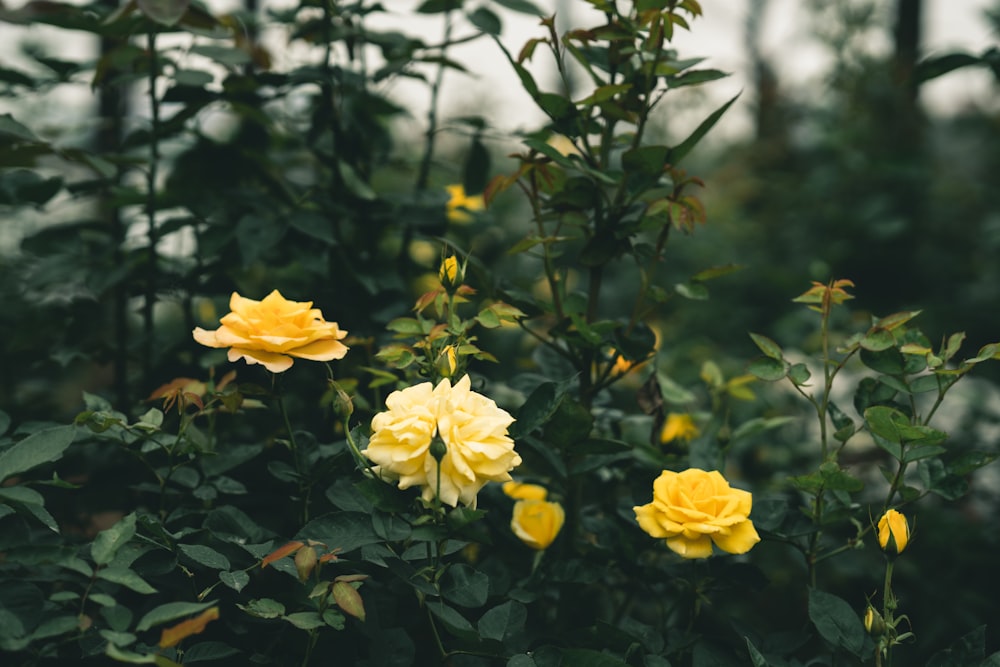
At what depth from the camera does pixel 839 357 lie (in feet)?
7.35

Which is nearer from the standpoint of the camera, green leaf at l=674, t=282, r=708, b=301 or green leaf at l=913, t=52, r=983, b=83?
green leaf at l=674, t=282, r=708, b=301

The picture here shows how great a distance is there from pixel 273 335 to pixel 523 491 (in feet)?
1.64

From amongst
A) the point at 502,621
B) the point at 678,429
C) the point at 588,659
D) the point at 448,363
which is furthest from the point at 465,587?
the point at 678,429

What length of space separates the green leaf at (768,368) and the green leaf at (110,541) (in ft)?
2.62

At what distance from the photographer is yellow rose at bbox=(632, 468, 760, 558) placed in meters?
0.94

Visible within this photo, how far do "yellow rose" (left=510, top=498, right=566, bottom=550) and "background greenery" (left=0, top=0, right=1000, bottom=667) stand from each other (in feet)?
0.15

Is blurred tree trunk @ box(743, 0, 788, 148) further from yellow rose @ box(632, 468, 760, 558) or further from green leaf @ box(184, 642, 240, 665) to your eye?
green leaf @ box(184, 642, 240, 665)

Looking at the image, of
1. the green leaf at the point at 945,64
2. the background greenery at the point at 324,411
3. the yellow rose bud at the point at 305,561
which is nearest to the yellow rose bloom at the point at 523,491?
the background greenery at the point at 324,411

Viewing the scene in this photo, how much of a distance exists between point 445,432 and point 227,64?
89 cm

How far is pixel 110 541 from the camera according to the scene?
84cm

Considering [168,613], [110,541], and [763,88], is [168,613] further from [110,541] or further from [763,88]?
[763,88]

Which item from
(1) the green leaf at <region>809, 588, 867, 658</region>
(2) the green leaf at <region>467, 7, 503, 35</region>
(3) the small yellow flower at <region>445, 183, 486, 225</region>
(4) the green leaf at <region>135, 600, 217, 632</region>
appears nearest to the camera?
(4) the green leaf at <region>135, 600, 217, 632</region>

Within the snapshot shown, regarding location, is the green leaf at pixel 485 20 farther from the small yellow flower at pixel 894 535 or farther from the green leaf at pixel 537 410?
the small yellow flower at pixel 894 535

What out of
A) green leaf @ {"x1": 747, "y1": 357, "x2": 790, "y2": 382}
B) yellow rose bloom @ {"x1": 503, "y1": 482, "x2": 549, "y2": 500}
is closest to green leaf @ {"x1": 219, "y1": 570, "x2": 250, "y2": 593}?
yellow rose bloom @ {"x1": 503, "y1": 482, "x2": 549, "y2": 500}
